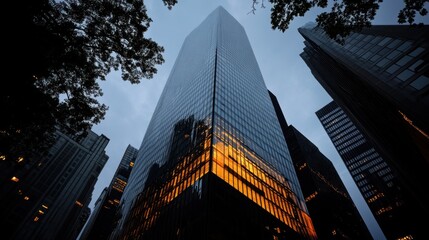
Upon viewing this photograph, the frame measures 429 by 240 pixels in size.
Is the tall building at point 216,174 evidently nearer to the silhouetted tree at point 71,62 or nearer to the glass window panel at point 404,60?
the silhouetted tree at point 71,62

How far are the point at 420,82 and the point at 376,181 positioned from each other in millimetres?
104360

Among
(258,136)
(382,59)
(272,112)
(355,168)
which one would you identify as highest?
(355,168)

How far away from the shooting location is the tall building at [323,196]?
8079 centimetres

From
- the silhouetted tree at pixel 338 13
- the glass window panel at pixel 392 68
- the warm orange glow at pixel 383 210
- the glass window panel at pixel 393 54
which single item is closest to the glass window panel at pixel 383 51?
the glass window panel at pixel 393 54

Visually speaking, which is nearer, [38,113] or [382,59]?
[38,113]

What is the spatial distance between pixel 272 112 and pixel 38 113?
60.6 metres

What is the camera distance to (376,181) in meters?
105

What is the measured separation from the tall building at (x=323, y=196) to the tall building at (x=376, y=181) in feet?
36.3

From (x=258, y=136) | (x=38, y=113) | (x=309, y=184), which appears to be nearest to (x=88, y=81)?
(x=38, y=113)

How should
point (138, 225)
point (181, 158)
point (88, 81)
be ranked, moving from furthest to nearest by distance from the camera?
point (181, 158), point (138, 225), point (88, 81)

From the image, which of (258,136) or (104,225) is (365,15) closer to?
(258,136)

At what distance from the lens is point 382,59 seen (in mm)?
29312

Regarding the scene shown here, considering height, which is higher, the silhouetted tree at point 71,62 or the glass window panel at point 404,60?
the glass window panel at point 404,60

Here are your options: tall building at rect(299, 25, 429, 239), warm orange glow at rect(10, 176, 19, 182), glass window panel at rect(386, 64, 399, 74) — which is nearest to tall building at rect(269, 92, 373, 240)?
tall building at rect(299, 25, 429, 239)
